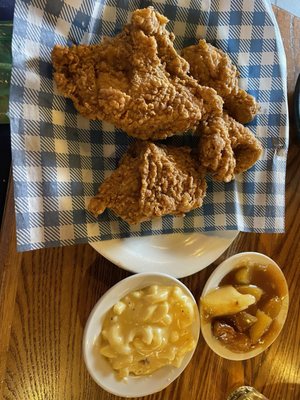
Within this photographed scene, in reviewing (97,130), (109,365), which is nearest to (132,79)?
(97,130)

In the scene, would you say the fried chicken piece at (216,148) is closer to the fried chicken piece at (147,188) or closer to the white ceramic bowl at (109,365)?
the fried chicken piece at (147,188)

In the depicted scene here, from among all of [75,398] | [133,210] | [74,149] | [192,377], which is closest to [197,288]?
[192,377]

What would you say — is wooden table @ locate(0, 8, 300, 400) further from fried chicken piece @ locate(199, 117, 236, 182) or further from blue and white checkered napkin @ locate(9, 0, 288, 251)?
fried chicken piece @ locate(199, 117, 236, 182)

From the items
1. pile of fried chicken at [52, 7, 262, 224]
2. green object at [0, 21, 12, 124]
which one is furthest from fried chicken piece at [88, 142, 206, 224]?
green object at [0, 21, 12, 124]

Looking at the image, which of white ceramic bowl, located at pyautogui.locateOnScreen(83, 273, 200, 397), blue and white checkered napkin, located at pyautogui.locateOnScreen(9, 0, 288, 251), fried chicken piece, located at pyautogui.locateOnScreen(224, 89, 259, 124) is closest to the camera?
blue and white checkered napkin, located at pyautogui.locateOnScreen(9, 0, 288, 251)

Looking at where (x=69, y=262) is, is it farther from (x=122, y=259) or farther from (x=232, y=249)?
(x=232, y=249)

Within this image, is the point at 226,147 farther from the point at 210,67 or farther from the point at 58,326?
the point at 58,326

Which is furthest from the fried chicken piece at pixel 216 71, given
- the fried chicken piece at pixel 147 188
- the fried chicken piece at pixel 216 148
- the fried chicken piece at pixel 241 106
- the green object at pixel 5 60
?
the green object at pixel 5 60
